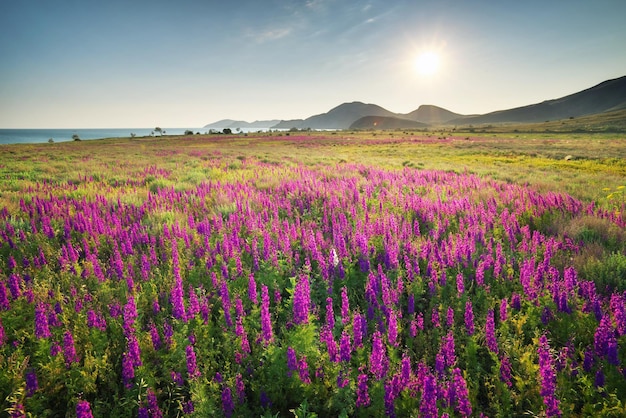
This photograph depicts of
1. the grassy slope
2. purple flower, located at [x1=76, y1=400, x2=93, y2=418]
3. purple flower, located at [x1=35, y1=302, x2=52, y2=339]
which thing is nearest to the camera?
purple flower, located at [x1=76, y1=400, x2=93, y2=418]

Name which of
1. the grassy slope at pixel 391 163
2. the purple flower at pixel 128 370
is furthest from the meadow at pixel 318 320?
the grassy slope at pixel 391 163

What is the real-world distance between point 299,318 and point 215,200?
5789 millimetres

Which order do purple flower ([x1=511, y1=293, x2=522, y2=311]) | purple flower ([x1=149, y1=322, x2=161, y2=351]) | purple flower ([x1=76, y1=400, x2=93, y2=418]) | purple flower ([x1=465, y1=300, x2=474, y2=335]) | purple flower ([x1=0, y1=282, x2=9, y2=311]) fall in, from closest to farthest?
purple flower ([x1=76, y1=400, x2=93, y2=418]) → purple flower ([x1=149, y1=322, x2=161, y2=351]) → purple flower ([x1=465, y1=300, x2=474, y2=335]) → purple flower ([x1=0, y1=282, x2=9, y2=311]) → purple flower ([x1=511, y1=293, x2=522, y2=311])

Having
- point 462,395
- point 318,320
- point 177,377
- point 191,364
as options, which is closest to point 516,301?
point 462,395

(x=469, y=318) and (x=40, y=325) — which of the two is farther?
(x=469, y=318)

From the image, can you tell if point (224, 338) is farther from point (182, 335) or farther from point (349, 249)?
point (349, 249)

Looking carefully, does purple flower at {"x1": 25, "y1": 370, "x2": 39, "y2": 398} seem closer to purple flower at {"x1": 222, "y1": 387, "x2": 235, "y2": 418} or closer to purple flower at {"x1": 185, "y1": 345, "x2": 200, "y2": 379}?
purple flower at {"x1": 185, "y1": 345, "x2": 200, "y2": 379}

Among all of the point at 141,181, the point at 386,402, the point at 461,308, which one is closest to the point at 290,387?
the point at 386,402

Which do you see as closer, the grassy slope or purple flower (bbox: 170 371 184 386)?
purple flower (bbox: 170 371 184 386)

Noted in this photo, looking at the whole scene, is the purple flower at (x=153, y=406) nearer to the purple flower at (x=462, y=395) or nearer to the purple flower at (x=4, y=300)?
the purple flower at (x=462, y=395)

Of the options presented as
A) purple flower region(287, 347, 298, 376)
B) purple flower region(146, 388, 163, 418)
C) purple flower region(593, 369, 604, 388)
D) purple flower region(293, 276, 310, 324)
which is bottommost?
purple flower region(593, 369, 604, 388)

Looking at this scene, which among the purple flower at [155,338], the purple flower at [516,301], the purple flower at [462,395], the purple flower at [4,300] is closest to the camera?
the purple flower at [462,395]

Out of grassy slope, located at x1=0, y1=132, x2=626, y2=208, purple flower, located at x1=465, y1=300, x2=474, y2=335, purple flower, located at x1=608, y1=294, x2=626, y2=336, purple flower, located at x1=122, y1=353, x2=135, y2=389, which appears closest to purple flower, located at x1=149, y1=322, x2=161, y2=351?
purple flower, located at x1=122, y1=353, x2=135, y2=389

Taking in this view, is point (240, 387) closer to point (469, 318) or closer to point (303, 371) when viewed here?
point (303, 371)
